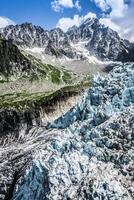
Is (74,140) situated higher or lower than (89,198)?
higher

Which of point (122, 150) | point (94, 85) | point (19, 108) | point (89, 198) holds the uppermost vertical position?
point (94, 85)

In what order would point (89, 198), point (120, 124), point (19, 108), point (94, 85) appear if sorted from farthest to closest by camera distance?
point (19, 108) < point (94, 85) < point (120, 124) < point (89, 198)

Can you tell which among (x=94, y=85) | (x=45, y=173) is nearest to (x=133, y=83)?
(x=94, y=85)

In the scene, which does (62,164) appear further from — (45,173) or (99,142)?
(99,142)

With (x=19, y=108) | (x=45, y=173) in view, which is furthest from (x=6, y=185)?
(x=19, y=108)

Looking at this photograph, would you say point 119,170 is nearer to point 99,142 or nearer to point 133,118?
point 99,142

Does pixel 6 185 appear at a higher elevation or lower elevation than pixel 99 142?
lower

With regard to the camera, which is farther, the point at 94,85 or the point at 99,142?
the point at 94,85

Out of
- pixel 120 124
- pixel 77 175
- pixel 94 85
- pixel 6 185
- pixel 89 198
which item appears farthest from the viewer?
pixel 94 85

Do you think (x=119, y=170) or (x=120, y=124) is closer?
(x=119, y=170)
